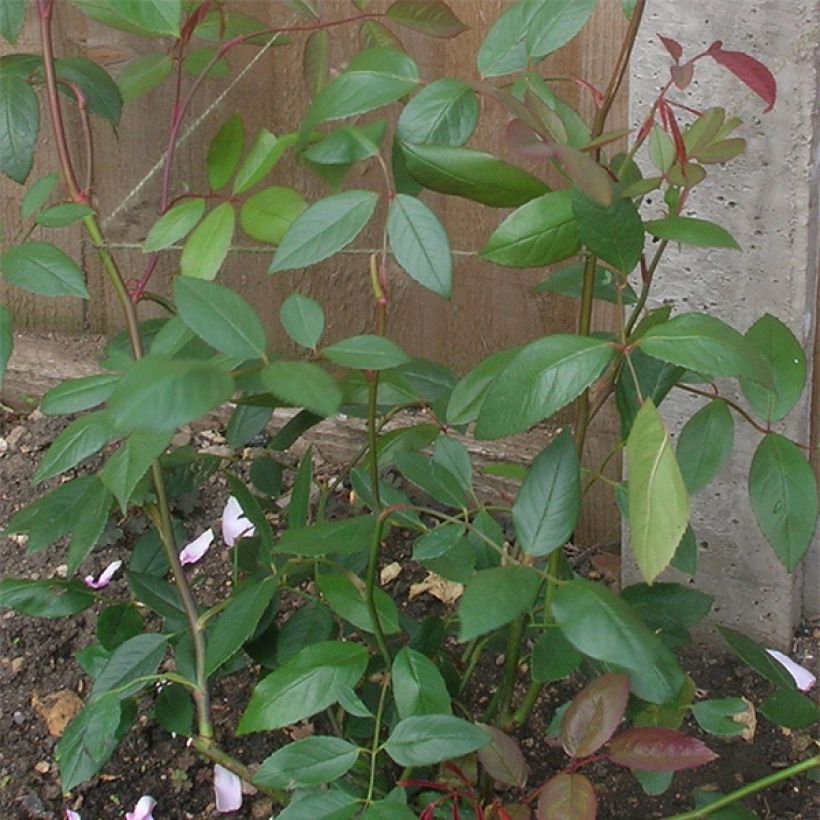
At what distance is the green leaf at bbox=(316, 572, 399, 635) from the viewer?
1.10m

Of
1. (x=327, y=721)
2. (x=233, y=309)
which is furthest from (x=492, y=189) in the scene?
(x=327, y=721)

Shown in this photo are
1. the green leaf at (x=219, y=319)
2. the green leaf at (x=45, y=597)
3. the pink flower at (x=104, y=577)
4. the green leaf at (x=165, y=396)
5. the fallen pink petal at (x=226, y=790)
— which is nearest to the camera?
the green leaf at (x=165, y=396)

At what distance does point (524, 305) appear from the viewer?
1.81 m

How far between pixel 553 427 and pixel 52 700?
756 millimetres

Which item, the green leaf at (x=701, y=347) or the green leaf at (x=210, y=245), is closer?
the green leaf at (x=701, y=347)

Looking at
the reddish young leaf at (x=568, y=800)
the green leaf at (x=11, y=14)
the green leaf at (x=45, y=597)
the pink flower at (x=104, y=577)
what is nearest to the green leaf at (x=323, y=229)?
the green leaf at (x=11, y=14)

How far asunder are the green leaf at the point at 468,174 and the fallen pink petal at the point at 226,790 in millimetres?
727

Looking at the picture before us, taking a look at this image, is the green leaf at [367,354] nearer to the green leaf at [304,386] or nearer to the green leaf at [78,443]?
the green leaf at [304,386]

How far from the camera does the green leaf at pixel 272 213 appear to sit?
1008 mm

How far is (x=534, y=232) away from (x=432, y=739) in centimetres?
36

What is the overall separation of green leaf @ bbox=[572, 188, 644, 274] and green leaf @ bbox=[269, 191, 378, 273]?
0.46 feet

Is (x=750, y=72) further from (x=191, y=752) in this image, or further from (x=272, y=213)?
(x=191, y=752)

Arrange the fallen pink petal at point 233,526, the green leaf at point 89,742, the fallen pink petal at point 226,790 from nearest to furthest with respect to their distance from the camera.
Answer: the green leaf at point 89,742
the fallen pink petal at point 226,790
the fallen pink petal at point 233,526

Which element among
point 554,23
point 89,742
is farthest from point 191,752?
point 554,23
